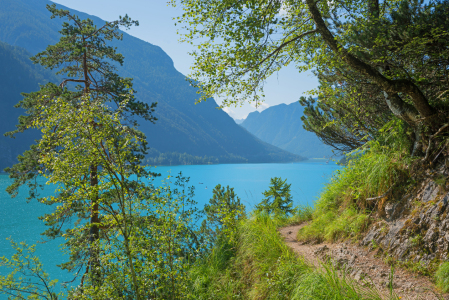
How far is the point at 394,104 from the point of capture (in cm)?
402

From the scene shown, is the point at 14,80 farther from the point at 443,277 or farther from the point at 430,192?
the point at 443,277

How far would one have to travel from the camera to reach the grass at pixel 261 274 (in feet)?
9.27

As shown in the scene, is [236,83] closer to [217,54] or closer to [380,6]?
[217,54]

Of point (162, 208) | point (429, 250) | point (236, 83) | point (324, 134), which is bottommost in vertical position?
point (429, 250)

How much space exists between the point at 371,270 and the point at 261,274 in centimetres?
164

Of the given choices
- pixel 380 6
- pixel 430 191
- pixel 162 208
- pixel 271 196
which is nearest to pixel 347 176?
pixel 430 191

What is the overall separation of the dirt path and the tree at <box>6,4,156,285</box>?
3343 mm

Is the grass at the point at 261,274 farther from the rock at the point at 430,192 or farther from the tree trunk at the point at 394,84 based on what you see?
the tree trunk at the point at 394,84

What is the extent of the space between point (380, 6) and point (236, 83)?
3.00 m

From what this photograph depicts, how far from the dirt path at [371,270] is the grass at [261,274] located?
22 centimetres

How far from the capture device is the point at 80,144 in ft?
12.1

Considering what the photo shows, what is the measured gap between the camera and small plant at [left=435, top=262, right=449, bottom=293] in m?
2.59

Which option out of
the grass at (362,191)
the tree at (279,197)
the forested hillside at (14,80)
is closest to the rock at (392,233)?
the grass at (362,191)

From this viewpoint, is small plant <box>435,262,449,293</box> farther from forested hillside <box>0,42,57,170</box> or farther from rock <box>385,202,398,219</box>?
forested hillside <box>0,42,57,170</box>
